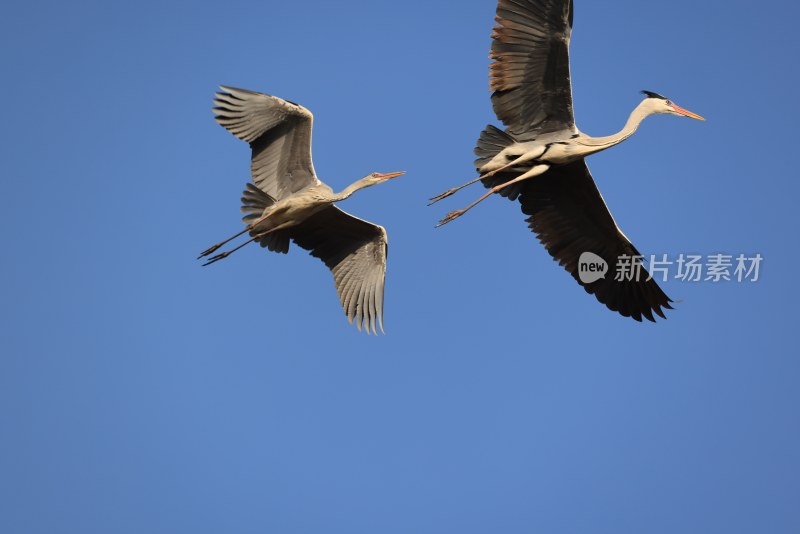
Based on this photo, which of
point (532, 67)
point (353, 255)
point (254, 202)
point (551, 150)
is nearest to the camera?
point (532, 67)

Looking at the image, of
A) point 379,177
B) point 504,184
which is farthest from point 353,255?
point 504,184

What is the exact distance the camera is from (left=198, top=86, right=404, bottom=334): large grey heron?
61.1 feet

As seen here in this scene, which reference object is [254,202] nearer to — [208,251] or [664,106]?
[208,251]

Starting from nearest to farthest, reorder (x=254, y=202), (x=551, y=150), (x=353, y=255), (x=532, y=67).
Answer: (x=532, y=67) → (x=551, y=150) → (x=254, y=202) → (x=353, y=255)

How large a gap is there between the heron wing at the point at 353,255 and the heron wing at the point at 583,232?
218 centimetres

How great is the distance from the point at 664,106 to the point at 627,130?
787 millimetres

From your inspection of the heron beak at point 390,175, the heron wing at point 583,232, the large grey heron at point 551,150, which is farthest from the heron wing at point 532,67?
the heron beak at point 390,175

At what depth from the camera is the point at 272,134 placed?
18734 mm

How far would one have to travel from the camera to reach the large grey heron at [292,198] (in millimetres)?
18609

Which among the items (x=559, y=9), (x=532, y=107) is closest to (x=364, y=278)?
(x=532, y=107)

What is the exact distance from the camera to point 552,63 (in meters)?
17.1

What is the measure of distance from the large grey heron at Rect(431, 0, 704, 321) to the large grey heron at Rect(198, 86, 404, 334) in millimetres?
1934

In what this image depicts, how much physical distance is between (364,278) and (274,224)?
5.09 ft

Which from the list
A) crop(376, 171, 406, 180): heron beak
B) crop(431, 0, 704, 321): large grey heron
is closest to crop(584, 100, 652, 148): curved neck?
crop(431, 0, 704, 321): large grey heron
